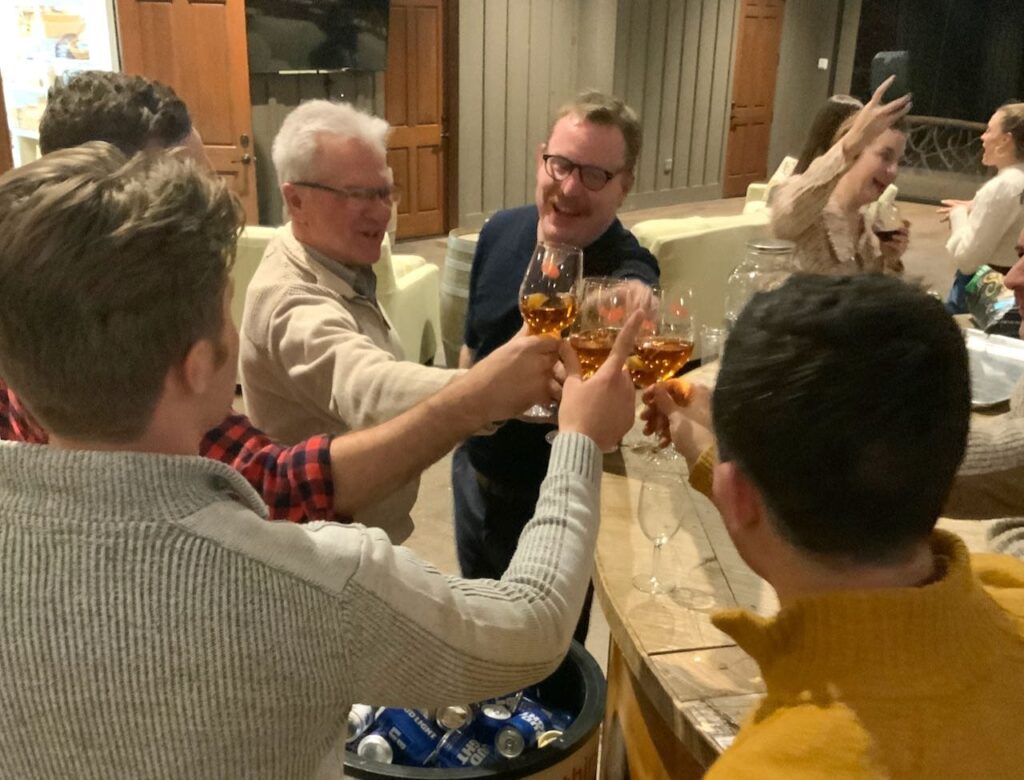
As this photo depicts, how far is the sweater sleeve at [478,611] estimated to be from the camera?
0.83m

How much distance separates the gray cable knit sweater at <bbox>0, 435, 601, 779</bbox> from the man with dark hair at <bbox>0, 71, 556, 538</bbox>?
0.50 metres

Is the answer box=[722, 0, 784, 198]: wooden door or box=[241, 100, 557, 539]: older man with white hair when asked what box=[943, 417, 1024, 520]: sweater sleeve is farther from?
box=[722, 0, 784, 198]: wooden door

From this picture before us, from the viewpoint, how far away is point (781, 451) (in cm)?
84

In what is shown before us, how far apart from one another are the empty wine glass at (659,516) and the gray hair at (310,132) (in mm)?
871

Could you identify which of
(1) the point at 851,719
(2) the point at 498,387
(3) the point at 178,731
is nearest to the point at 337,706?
(3) the point at 178,731

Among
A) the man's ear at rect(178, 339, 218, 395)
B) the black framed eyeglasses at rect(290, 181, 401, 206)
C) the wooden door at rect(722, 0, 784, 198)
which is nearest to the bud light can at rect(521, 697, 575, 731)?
the man's ear at rect(178, 339, 218, 395)

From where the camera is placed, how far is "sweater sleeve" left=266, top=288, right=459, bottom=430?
1544 millimetres

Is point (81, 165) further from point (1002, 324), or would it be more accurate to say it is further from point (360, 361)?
point (1002, 324)

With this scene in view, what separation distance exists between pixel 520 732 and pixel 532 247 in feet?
3.77

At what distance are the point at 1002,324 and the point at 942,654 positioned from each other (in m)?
2.12

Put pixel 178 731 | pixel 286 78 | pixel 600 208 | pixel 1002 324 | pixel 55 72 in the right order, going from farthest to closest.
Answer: pixel 286 78, pixel 55 72, pixel 1002 324, pixel 600 208, pixel 178 731

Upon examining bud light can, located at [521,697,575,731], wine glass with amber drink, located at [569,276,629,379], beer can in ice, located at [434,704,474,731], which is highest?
wine glass with amber drink, located at [569,276,629,379]

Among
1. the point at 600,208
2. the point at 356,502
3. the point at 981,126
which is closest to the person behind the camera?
the point at 356,502

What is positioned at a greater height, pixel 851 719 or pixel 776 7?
pixel 776 7
